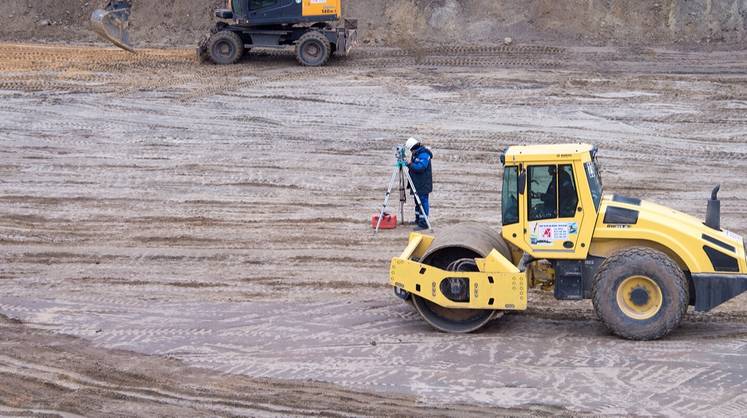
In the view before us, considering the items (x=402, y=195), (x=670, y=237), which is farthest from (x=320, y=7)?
(x=670, y=237)

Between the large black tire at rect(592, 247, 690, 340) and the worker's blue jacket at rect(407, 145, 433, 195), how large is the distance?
4794 millimetres

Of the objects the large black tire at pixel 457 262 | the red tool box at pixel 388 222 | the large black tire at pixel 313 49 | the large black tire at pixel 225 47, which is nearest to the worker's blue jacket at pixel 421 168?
the red tool box at pixel 388 222

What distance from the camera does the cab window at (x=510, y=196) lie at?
10.8 metres

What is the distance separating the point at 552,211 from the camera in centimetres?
1065

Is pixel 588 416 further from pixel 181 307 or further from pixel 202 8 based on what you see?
pixel 202 8

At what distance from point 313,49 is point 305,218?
11675 millimetres

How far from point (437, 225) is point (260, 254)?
9.33ft

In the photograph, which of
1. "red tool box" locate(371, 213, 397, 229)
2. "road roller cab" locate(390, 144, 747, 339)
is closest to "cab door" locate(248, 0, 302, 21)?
"red tool box" locate(371, 213, 397, 229)

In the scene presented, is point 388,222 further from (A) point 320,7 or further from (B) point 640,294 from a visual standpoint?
(A) point 320,7

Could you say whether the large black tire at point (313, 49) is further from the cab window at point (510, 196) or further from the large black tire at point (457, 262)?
the cab window at point (510, 196)

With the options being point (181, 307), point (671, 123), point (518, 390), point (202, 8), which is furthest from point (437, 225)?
point (202, 8)

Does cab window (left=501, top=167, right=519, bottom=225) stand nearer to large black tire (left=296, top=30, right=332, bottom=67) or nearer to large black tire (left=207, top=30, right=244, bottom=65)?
large black tire (left=296, top=30, right=332, bottom=67)

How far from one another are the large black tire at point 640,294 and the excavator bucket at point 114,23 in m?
18.9

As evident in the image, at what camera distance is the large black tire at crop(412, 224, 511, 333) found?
430 inches
